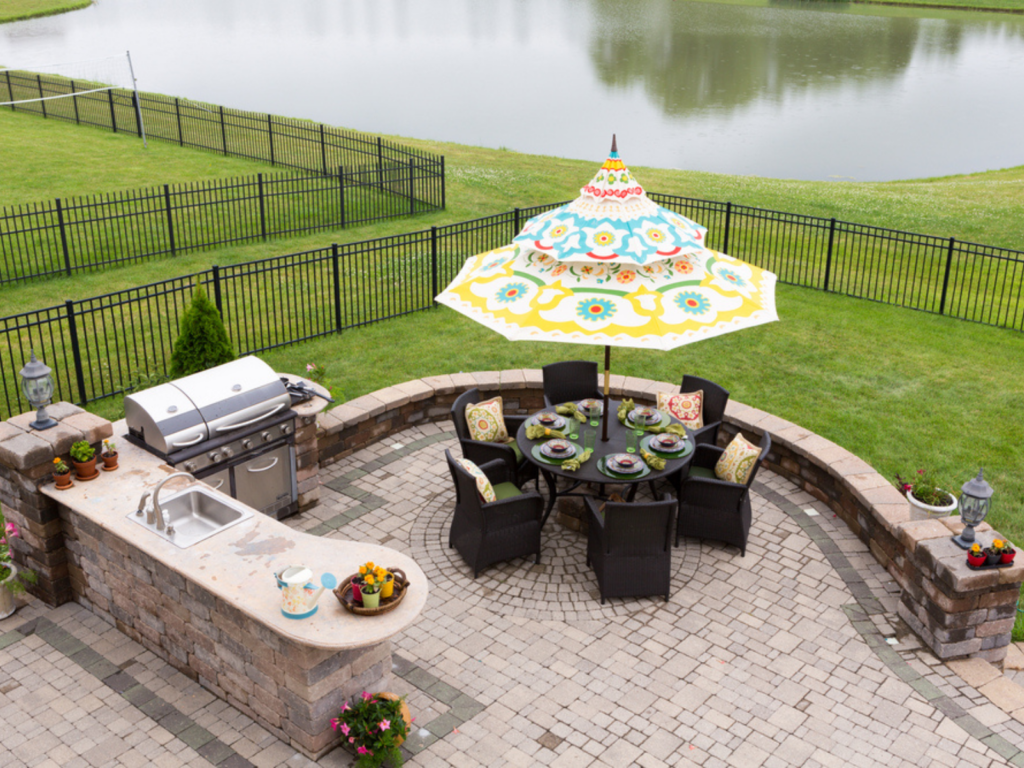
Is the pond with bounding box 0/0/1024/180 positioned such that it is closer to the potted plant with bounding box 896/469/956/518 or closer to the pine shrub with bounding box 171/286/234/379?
the pine shrub with bounding box 171/286/234/379

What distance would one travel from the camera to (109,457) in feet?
24.9

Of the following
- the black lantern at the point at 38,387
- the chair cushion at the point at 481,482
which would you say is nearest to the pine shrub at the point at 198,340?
the black lantern at the point at 38,387

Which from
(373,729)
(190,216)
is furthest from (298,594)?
(190,216)

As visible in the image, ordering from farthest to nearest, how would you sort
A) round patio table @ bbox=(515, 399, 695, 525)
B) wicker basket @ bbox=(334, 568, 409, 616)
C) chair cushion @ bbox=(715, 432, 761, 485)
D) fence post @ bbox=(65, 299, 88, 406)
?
fence post @ bbox=(65, 299, 88, 406), chair cushion @ bbox=(715, 432, 761, 485), round patio table @ bbox=(515, 399, 695, 525), wicker basket @ bbox=(334, 568, 409, 616)

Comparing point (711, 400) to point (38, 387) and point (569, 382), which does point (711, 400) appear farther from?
point (38, 387)

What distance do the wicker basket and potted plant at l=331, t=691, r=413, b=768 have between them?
31.0 inches

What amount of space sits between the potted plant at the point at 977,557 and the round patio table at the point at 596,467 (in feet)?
8.66

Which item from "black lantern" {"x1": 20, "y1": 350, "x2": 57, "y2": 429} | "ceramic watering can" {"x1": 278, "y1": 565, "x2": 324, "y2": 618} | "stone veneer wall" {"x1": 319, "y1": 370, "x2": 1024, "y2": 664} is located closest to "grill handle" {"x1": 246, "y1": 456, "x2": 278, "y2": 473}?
"stone veneer wall" {"x1": 319, "y1": 370, "x2": 1024, "y2": 664}

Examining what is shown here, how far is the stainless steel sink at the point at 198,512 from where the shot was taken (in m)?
7.04

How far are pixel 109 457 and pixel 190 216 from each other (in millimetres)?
14859

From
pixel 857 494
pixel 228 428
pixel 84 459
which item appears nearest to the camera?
pixel 84 459

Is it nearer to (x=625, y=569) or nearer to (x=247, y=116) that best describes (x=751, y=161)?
(x=247, y=116)

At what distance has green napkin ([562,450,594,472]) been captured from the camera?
27.8ft

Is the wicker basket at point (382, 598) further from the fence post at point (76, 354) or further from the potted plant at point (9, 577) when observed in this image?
the fence post at point (76, 354)
